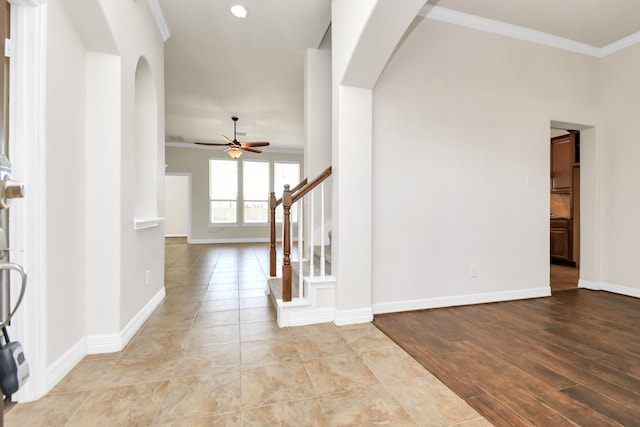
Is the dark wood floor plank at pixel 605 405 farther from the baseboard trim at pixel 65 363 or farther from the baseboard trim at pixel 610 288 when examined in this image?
the baseboard trim at pixel 65 363

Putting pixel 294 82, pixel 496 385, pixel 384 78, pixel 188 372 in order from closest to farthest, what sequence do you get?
pixel 496 385 → pixel 188 372 → pixel 384 78 → pixel 294 82

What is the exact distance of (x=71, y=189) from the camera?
5.75ft

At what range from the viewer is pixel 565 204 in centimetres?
509

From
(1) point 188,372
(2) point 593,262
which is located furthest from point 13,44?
(2) point 593,262

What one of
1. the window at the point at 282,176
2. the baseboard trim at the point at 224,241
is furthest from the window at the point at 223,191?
the window at the point at 282,176

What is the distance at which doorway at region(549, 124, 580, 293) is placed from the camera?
466cm

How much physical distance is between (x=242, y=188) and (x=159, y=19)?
5.93m

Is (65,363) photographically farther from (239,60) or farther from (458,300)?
(239,60)

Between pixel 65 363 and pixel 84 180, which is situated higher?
pixel 84 180

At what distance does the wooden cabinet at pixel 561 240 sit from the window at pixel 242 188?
5954mm

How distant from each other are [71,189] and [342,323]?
6.99 feet

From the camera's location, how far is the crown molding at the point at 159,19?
263 centimetres

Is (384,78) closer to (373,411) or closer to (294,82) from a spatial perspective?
(294,82)

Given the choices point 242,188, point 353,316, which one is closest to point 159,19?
point 353,316
